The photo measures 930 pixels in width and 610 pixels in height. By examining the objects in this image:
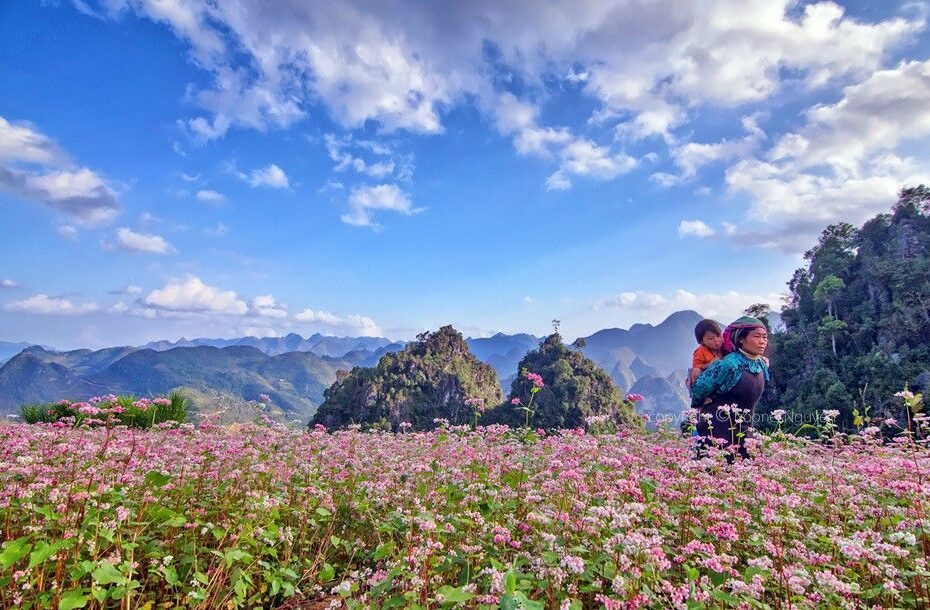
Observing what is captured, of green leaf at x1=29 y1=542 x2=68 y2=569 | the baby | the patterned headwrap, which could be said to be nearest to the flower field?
green leaf at x1=29 y1=542 x2=68 y2=569

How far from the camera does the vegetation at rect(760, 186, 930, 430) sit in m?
64.1

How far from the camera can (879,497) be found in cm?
593

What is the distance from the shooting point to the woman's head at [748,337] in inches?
380

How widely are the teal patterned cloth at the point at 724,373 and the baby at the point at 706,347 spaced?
1.94ft

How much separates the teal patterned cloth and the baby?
590mm

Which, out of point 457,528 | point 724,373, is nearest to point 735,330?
point 724,373

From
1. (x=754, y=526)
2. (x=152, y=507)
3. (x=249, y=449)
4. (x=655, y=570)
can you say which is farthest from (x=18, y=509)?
(x=754, y=526)

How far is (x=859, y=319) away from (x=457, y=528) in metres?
96.1

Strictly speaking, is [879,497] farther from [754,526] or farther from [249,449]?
[249,449]

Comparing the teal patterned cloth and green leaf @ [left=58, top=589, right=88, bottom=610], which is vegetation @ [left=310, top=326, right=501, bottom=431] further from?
green leaf @ [left=58, top=589, right=88, bottom=610]

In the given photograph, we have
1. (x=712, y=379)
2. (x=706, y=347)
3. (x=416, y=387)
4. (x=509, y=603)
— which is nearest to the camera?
(x=509, y=603)

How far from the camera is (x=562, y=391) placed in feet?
286

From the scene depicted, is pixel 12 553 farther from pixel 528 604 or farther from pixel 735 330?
pixel 735 330

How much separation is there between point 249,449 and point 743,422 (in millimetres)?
8964
